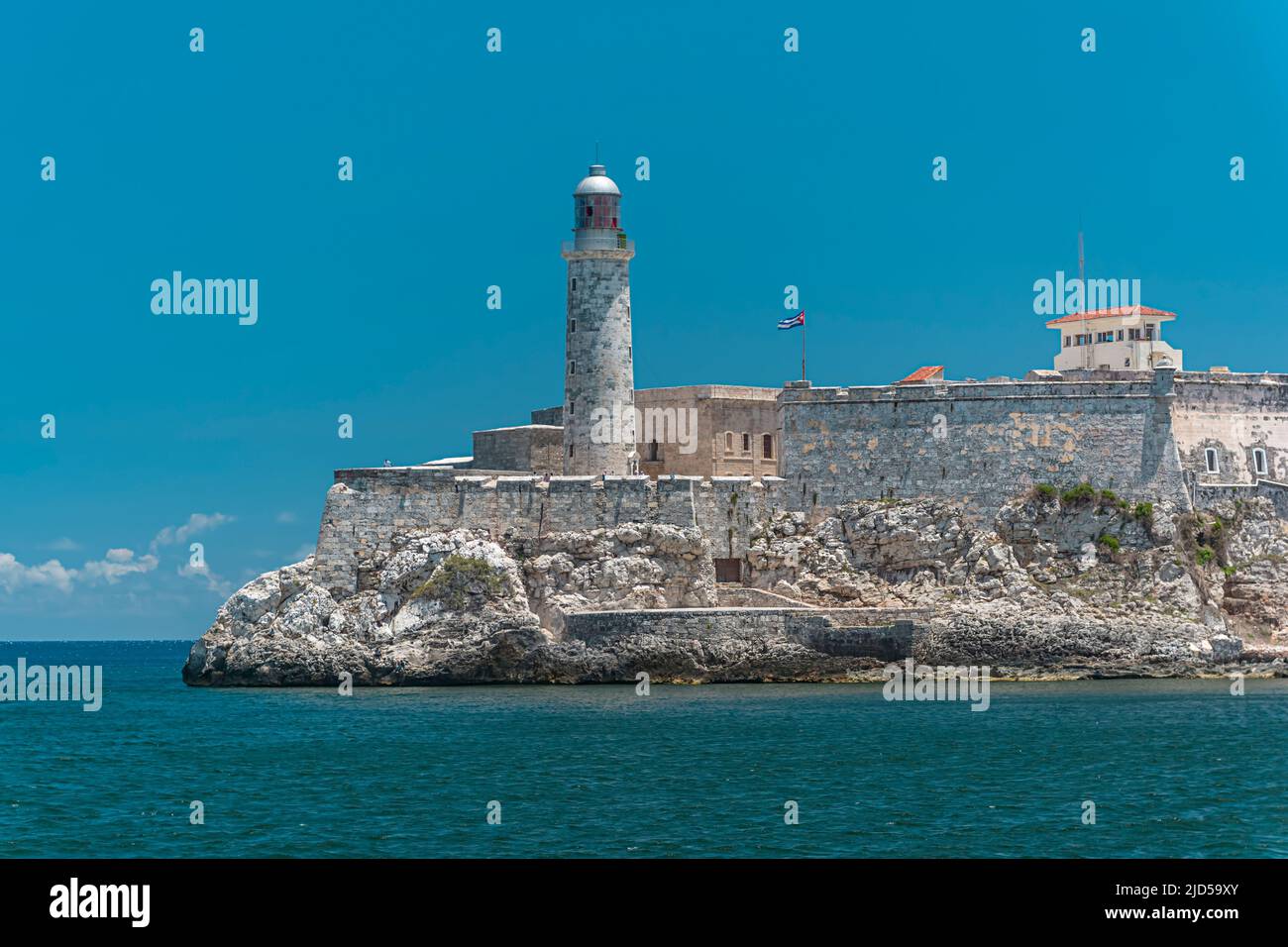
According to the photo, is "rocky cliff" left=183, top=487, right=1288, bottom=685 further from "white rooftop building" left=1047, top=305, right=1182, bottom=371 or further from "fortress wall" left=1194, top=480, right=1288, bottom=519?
"white rooftop building" left=1047, top=305, right=1182, bottom=371

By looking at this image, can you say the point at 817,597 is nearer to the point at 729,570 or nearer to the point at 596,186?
the point at 729,570

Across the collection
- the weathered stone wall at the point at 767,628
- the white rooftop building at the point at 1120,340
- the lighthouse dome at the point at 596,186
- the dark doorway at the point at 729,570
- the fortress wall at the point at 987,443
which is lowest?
the weathered stone wall at the point at 767,628

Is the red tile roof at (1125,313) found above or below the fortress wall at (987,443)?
above

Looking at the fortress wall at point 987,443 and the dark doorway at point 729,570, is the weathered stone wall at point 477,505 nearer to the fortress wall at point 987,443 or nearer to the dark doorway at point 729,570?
the dark doorway at point 729,570

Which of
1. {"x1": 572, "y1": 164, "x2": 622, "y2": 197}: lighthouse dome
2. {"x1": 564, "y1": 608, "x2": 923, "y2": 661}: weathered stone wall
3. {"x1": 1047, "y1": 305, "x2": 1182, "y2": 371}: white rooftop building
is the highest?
{"x1": 572, "y1": 164, "x2": 622, "y2": 197}: lighthouse dome

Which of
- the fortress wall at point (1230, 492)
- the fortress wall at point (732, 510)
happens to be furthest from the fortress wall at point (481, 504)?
the fortress wall at point (1230, 492)

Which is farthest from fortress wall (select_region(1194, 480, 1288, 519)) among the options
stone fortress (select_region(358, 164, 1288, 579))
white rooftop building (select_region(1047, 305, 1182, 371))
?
white rooftop building (select_region(1047, 305, 1182, 371))
